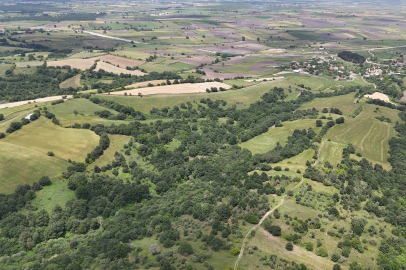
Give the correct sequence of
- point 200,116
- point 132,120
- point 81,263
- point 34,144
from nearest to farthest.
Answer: point 81,263 → point 34,144 → point 132,120 → point 200,116

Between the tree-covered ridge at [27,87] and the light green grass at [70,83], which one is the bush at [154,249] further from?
the light green grass at [70,83]

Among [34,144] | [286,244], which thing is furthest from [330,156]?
[34,144]

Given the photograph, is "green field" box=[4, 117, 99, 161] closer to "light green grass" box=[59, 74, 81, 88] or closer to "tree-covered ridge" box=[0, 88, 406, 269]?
"tree-covered ridge" box=[0, 88, 406, 269]

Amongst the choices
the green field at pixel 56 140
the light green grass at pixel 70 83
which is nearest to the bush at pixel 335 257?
the green field at pixel 56 140

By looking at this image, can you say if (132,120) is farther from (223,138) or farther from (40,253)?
(40,253)

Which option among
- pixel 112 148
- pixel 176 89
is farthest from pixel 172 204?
pixel 176 89
